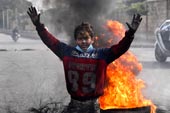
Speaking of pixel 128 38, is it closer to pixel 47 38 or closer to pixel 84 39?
pixel 84 39

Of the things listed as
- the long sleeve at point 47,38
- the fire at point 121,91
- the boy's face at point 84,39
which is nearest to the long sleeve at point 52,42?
the long sleeve at point 47,38

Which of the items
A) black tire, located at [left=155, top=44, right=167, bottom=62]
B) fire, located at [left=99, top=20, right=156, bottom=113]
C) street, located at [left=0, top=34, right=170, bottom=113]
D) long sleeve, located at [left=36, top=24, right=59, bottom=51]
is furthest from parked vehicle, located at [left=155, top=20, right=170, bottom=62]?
long sleeve, located at [left=36, top=24, right=59, bottom=51]

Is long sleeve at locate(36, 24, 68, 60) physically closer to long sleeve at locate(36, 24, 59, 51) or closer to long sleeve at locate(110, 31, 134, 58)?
long sleeve at locate(36, 24, 59, 51)

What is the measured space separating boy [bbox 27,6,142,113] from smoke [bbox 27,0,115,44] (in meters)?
3.20

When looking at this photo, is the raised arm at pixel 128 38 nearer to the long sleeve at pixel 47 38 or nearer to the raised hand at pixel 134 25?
the raised hand at pixel 134 25

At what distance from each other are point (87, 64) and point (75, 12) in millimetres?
3781

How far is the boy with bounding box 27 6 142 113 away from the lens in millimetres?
4117

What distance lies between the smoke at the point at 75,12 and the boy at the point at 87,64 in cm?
320

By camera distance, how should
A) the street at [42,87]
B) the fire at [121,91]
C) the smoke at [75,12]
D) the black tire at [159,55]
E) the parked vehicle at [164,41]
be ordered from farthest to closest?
the black tire at [159,55]
the parked vehicle at [164,41]
the street at [42,87]
the smoke at [75,12]
the fire at [121,91]

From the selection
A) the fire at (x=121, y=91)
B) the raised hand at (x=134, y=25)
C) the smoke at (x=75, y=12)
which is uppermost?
the smoke at (x=75, y=12)

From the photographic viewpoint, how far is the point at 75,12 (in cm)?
780

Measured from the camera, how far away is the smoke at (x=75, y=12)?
7.65 metres

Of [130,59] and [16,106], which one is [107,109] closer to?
[130,59]

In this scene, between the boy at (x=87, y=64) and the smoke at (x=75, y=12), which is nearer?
the boy at (x=87, y=64)
